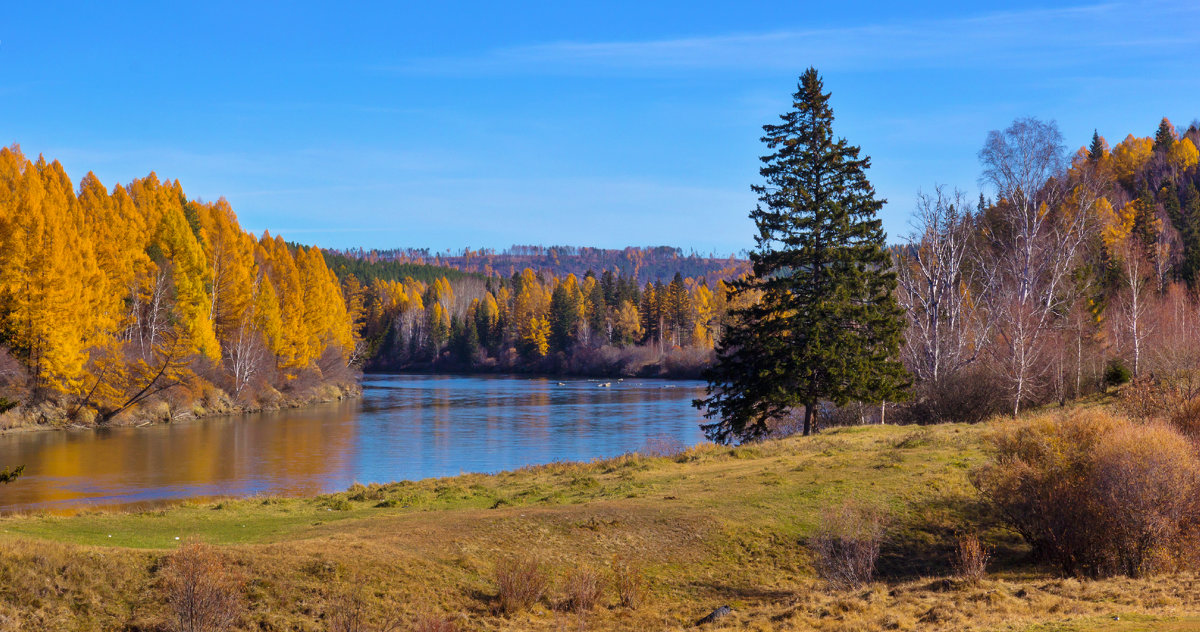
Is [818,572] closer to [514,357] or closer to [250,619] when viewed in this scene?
[250,619]

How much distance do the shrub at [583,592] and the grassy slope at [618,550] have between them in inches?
8.9

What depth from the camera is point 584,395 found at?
71.6m

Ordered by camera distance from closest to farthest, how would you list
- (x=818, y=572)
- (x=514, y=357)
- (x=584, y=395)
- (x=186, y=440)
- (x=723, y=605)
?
(x=723, y=605)
(x=818, y=572)
(x=186, y=440)
(x=584, y=395)
(x=514, y=357)

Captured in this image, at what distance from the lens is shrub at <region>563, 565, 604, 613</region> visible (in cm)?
1362

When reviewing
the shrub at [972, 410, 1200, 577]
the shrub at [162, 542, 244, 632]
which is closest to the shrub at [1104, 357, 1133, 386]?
the shrub at [972, 410, 1200, 577]

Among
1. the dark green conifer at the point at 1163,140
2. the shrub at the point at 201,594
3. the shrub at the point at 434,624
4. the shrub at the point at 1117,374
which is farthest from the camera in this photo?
the dark green conifer at the point at 1163,140

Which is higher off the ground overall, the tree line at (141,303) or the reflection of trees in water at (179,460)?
the tree line at (141,303)

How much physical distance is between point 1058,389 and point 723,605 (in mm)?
27330

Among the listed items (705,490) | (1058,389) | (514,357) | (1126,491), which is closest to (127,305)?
(705,490)

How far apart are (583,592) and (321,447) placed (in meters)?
27.8

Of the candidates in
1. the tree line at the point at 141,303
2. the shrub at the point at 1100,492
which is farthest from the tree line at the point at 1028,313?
the tree line at the point at 141,303

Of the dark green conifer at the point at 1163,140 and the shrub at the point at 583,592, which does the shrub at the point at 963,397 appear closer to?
the shrub at the point at 583,592

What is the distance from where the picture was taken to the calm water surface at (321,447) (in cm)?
2852

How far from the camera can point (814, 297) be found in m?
30.6
